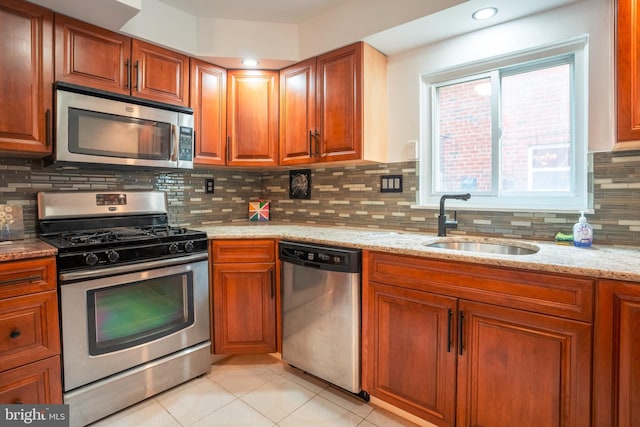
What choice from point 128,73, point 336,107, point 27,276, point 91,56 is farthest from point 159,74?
point 27,276

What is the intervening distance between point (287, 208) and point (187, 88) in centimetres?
124

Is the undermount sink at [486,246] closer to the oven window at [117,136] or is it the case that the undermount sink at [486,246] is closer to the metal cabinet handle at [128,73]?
the oven window at [117,136]

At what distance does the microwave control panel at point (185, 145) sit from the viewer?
7.14 feet

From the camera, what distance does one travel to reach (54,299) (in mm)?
1517

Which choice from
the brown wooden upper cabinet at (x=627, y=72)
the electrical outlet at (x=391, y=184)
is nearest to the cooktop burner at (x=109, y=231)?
the electrical outlet at (x=391, y=184)

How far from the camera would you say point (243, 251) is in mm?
2137

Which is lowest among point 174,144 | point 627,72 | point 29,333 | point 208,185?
point 29,333

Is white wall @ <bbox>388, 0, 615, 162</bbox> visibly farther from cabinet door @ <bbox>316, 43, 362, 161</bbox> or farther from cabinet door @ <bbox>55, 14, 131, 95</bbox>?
cabinet door @ <bbox>55, 14, 131, 95</bbox>

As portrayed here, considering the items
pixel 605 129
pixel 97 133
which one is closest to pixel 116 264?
pixel 97 133

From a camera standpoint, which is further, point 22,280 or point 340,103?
point 340,103

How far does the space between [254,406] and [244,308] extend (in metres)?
0.59

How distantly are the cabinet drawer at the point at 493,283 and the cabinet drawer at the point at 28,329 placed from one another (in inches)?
60.0

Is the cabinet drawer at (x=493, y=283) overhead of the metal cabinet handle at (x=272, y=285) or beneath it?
overhead

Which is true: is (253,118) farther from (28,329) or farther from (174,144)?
(28,329)
